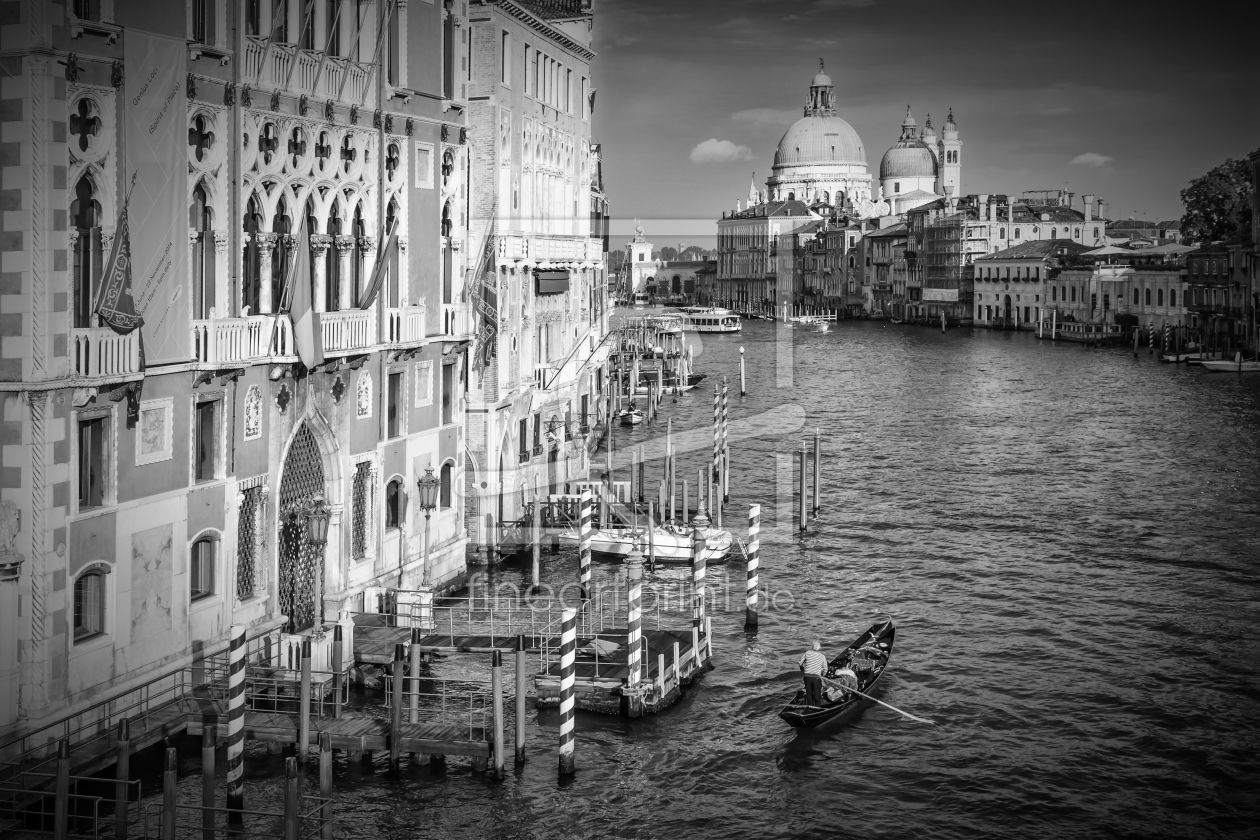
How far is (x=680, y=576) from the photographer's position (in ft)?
76.7

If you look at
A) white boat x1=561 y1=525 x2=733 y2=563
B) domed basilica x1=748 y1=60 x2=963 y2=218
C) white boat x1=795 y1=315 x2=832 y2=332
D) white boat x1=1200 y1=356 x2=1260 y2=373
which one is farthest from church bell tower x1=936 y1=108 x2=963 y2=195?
white boat x1=561 y1=525 x2=733 y2=563

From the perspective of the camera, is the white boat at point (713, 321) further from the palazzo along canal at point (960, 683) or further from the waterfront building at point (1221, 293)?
the palazzo along canal at point (960, 683)

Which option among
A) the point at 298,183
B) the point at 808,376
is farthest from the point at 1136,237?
the point at 298,183

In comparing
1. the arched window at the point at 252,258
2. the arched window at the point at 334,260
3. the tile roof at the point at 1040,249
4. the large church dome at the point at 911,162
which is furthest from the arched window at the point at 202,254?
the large church dome at the point at 911,162

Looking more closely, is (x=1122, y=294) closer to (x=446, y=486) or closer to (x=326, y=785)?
(x=446, y=486)

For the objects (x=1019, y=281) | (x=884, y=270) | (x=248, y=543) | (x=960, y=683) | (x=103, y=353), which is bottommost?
A: (x=960, y=683)

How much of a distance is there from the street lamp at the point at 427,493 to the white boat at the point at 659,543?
532cm

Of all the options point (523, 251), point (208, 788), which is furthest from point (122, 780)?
point (523, 251)

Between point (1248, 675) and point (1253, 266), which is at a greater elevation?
point (1253, 266)

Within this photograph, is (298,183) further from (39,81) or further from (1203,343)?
(1203,343)

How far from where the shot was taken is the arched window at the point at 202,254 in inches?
568

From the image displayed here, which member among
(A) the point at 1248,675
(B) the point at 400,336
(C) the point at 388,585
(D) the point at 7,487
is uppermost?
(B) the point at 400,336

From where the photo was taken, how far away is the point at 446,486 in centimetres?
2006

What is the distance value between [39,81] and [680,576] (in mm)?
13588
